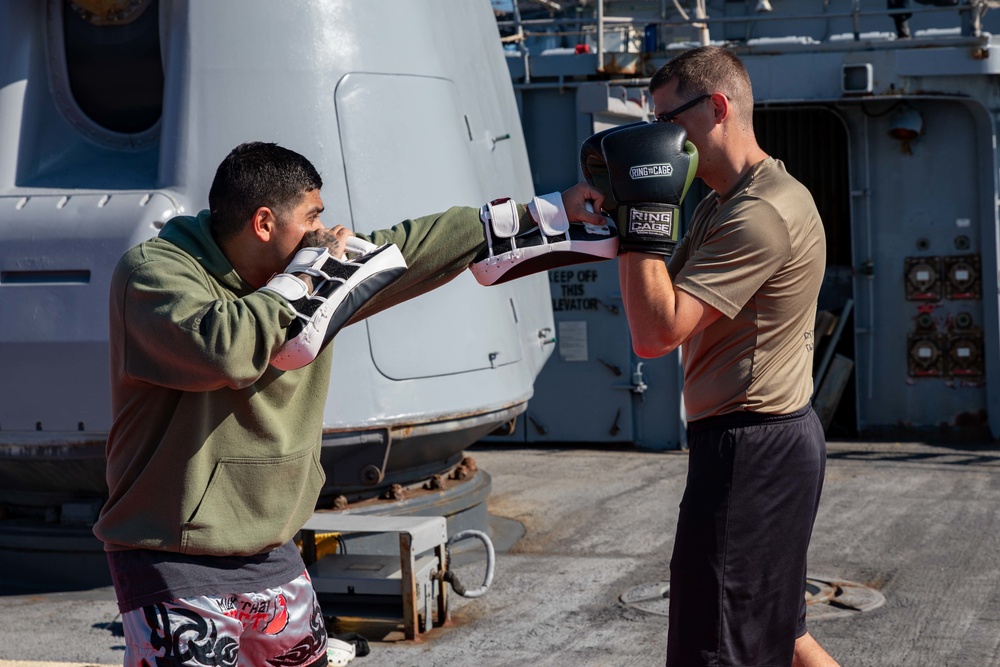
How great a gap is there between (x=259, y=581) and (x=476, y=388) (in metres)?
2.97

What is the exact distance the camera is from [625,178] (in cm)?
258

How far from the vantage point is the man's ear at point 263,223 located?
7.92ft

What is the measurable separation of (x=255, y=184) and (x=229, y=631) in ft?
2.98

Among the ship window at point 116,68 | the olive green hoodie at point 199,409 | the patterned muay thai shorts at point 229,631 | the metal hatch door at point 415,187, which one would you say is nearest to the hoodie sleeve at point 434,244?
the olive green hoodie at point 199,409

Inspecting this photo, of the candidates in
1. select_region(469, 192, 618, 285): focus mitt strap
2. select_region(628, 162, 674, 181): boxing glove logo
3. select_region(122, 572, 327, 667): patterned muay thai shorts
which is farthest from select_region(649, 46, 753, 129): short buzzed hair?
select_region(122, 572, 327, 667): patterned muay thai shorts

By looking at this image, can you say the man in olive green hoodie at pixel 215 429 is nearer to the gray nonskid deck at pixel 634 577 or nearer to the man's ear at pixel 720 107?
the man's ear at pixel 720 107

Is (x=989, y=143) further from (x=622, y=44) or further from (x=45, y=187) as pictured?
(x=45, y=187)

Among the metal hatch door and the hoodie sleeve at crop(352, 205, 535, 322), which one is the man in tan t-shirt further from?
the metal hatch door

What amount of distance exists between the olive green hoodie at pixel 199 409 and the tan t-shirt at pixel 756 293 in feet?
2.99

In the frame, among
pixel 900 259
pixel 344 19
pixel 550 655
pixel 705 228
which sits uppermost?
Answer: pixel 344 19

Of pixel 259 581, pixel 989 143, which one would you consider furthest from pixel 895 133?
pixel 259 581

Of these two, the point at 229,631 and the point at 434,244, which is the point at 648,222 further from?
the point at 229,631

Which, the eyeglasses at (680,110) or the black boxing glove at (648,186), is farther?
the eyeglasses at (680,110)

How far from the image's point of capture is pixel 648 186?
2.56 metres
